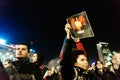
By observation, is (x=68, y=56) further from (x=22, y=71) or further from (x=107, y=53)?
(x=107, y=53)

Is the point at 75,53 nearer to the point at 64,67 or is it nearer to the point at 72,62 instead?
the point at 72,62

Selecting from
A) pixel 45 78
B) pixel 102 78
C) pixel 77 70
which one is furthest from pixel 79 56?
pixel 102 78

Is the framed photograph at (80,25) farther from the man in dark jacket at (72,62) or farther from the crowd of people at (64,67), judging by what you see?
the man in dark jacket at (72,62)

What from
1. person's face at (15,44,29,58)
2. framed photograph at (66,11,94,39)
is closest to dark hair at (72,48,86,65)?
framed photograph at (66,11,94,39)

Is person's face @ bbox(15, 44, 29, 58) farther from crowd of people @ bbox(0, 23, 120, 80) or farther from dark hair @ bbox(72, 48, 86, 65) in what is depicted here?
dark hair @ bbox(72, 48, 86, 65)

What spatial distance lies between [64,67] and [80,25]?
3.37ft

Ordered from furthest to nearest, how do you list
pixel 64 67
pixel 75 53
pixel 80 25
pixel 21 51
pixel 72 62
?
pixel 21 51 < pixel 80 25 < pixel 75 53 < pixel 72 62 < pixel 64 67

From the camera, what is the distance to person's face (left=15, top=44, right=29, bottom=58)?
506 cm

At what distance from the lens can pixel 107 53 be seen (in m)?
7.74

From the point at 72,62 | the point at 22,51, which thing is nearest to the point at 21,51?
the point at 22,51

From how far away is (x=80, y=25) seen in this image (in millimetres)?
4750

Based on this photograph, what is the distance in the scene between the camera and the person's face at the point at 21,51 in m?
5.06

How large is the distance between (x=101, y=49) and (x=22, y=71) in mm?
3412

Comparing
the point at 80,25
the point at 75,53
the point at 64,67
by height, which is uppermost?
the point at 80,25
